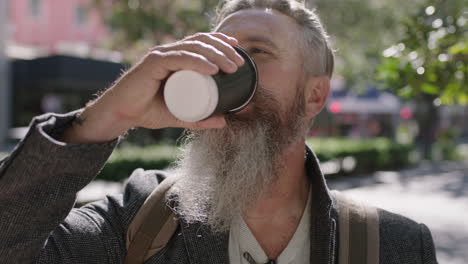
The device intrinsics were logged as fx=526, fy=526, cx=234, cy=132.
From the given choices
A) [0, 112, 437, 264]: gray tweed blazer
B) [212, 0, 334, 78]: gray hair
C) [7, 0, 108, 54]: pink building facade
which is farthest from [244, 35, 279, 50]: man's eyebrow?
[7, 0, 108, 54]: pink building facade

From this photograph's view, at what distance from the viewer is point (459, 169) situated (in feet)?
62.4

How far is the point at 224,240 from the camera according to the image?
5.68 ft

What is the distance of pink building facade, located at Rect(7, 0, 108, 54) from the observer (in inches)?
1342

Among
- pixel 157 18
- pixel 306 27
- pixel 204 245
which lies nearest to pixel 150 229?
pixel 204 245

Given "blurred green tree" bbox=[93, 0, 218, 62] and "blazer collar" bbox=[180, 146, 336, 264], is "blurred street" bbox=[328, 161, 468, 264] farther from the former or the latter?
"blurred green tree" bbox=[93, 0, 218, 62]

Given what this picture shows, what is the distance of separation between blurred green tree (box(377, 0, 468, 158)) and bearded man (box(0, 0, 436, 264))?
0.28 metres

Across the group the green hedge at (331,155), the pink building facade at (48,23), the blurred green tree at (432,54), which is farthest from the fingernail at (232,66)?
the pink building facade at (48,23)

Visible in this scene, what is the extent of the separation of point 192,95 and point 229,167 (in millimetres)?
596

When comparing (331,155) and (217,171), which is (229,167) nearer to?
(217,171)

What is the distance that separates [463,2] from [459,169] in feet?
61.0

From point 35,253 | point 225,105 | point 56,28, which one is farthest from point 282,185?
point 56,28

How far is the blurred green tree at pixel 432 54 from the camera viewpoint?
77.5 inches

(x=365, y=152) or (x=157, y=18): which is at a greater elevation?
(x=157, y=18)

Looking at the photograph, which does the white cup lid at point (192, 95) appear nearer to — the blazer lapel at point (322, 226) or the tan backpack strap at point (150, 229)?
the tan backpack strap at point (150, 229)
